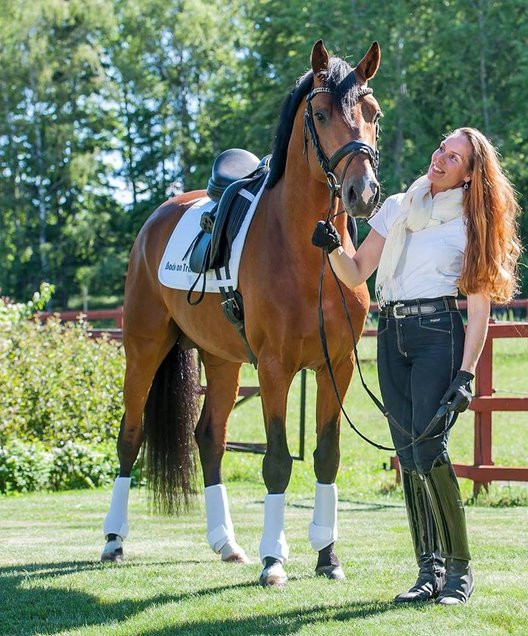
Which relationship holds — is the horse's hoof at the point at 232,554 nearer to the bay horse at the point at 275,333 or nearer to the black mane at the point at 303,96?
the bay horse at the point at 275,333

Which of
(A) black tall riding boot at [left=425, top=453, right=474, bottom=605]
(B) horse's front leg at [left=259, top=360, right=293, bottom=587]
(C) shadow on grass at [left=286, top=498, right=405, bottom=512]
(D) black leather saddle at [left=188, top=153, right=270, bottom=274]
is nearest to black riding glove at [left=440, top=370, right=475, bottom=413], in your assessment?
(A) black tall riding boot at [left=425, top=453, right=474, bottom=605]

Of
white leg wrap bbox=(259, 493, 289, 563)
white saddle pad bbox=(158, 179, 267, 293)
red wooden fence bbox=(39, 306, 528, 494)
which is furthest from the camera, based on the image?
red wooden fence bbox=(39, 306, 528, 494)

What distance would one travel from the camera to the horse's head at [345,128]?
14.8 ft

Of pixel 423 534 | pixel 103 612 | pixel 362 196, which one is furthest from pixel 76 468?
pixel 362 196

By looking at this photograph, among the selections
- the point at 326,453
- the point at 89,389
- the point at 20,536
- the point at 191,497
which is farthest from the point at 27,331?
the point at 326,453

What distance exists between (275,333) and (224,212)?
919 millimetres

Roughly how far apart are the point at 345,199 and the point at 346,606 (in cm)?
174

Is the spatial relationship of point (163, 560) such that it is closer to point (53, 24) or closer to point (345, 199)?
point (345, 199)

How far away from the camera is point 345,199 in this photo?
4.55 meters

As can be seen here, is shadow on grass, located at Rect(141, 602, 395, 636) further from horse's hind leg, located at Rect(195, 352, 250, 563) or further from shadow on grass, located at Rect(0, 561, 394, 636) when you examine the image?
horse's hind leg, located at Rect(195, 352, 250, 563)

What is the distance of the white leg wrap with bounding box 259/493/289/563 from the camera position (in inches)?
205

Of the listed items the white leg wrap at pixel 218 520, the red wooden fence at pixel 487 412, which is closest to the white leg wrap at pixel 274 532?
the white leg wrap at pixel 218 520

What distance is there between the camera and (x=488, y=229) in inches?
177

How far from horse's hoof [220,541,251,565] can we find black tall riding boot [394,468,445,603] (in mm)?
1458
